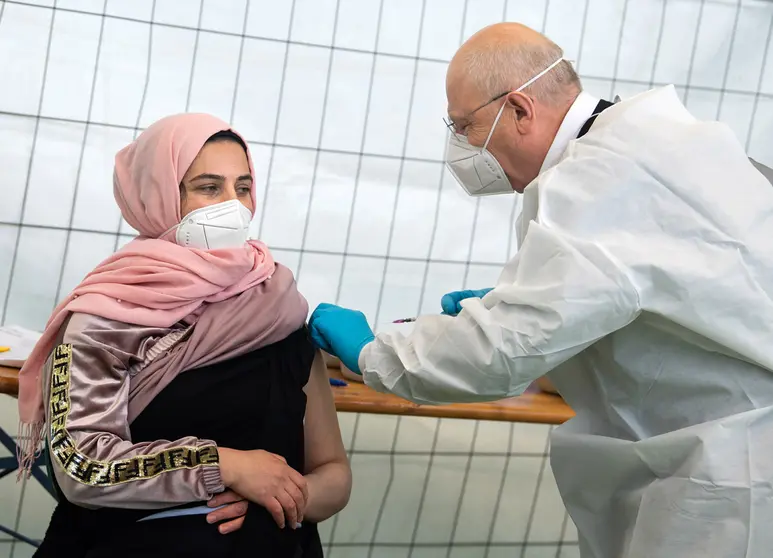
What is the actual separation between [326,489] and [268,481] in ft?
0.63

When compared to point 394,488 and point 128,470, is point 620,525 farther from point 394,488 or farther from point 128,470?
point 394,488

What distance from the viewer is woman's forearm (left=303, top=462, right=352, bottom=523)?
Result: 69.7 inches

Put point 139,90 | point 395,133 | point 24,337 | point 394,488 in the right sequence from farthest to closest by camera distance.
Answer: point 394,488, point 395,133, point 139,90, point 24,337

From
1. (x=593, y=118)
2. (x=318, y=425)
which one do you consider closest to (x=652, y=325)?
(x=593, y=118)

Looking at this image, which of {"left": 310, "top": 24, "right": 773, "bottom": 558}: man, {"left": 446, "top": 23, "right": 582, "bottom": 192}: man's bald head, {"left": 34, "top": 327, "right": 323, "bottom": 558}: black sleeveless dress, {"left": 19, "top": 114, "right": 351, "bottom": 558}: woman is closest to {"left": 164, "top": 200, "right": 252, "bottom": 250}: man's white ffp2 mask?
{"left": 19, "top": 114, "right": 351, "bottom": 558}: woman

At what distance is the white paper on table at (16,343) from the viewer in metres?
2.17

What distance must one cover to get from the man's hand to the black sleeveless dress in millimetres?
14

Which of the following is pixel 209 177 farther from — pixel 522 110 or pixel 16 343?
pixel 16 343

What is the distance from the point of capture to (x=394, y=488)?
3.30 metres

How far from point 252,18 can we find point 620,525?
1903 millimetres

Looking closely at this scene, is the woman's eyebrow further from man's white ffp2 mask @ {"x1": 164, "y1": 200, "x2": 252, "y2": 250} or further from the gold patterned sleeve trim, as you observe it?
the gold patterned sleeve trim

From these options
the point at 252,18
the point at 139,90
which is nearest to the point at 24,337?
the point at 139,90

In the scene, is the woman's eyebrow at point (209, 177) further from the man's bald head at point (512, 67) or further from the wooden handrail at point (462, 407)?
the wooden handrail at point (462, 407)

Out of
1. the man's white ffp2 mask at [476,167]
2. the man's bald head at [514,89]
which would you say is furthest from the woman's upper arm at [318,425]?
the man's bald head at [514,89]
